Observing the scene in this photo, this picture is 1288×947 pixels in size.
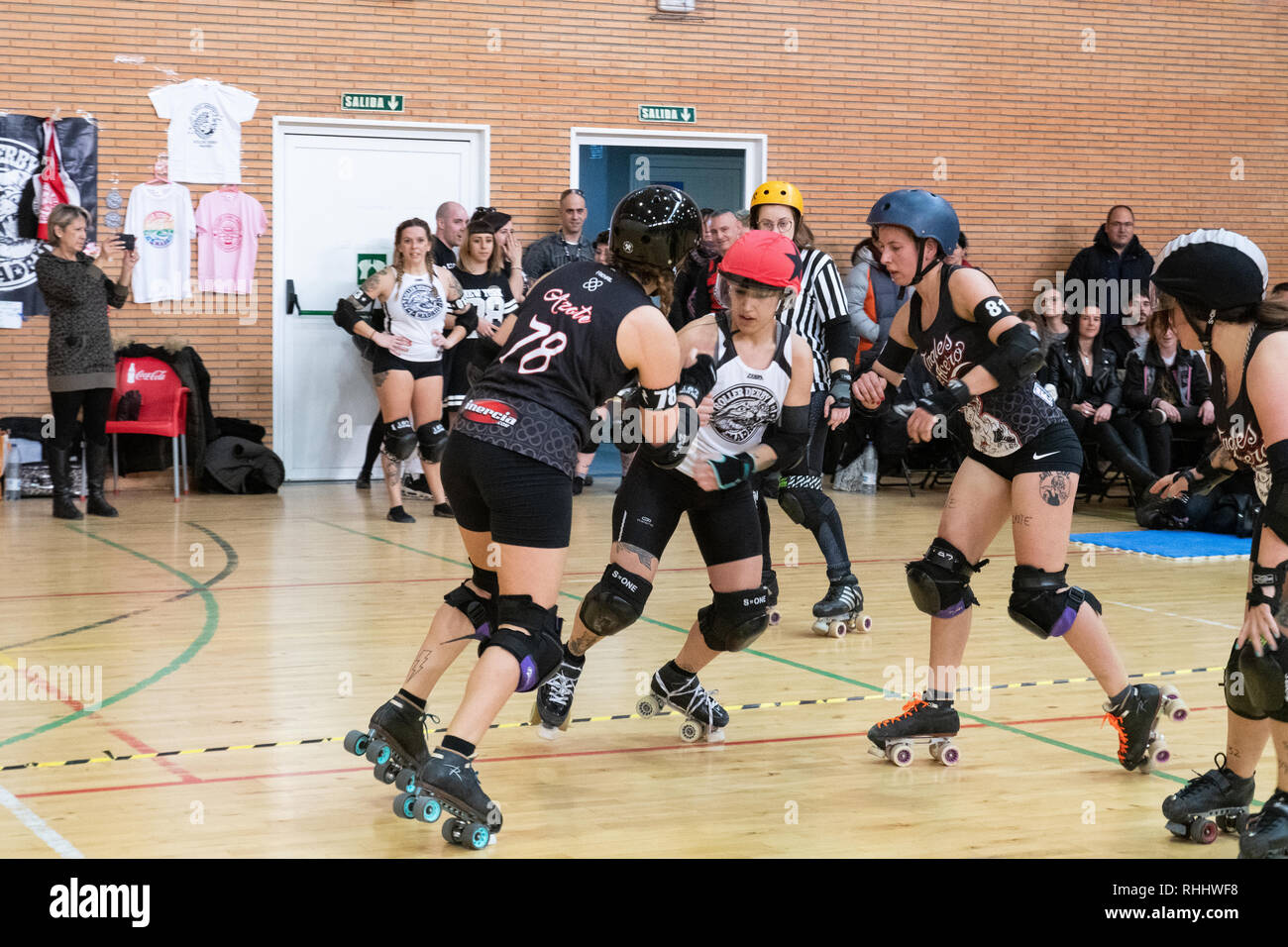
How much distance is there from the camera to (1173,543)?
8258mm


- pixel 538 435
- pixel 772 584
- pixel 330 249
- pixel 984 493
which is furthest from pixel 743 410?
pixel 330 249

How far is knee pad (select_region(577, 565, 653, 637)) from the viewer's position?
395cm

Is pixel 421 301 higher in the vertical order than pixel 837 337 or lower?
higher

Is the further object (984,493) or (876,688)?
Result: (876,688)

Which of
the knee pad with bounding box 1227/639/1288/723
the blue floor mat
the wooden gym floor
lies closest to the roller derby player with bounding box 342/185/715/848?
the wooden gym floor

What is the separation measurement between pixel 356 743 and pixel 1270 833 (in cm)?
215

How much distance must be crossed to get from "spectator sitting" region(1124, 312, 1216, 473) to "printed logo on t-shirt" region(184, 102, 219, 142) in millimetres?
6789

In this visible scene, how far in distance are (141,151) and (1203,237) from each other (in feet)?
28.6

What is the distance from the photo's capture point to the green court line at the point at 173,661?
4.10 metres

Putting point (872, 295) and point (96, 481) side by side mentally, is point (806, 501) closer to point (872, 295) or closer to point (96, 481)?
point (872, 295)

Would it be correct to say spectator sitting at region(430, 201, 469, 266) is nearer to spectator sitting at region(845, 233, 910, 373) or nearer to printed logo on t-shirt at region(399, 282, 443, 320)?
printed logo on t-shirt at region(399, 282, 443, 320)

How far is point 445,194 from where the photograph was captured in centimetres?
1102
